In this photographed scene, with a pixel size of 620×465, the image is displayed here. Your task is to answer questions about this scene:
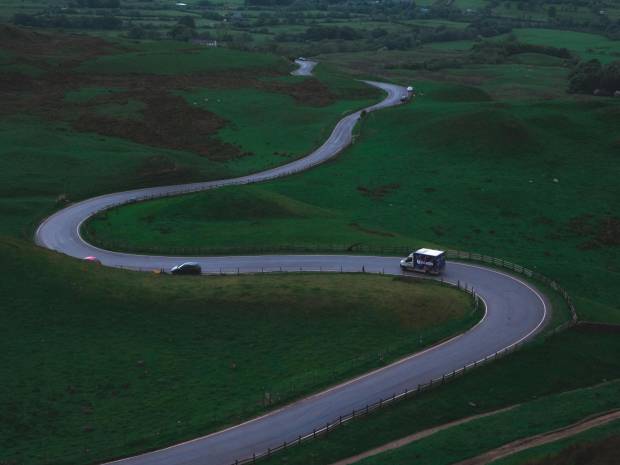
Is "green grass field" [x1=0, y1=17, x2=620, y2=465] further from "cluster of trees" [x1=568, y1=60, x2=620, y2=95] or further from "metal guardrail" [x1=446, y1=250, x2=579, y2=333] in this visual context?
"cluster of trees" [x1=568, y1=60, x2=620, y2=95]

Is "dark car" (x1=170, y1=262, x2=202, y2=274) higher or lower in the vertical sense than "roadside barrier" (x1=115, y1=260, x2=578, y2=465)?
lower

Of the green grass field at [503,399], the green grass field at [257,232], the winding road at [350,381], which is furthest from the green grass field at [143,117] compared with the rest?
the green grass field at [503,399]

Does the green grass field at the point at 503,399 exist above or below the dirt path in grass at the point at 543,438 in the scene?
below

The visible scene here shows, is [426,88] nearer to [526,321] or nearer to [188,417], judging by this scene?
[526,321]

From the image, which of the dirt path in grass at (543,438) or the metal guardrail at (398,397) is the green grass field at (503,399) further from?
the dirt path in grass at (543,438)

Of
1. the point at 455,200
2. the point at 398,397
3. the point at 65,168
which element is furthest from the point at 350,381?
the point at 65,168

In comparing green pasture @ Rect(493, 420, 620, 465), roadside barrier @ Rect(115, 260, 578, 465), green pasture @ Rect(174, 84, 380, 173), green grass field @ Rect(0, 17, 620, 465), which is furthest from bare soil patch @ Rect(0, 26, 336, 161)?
green pasture @ Rect(493, 420, 620, 465)
